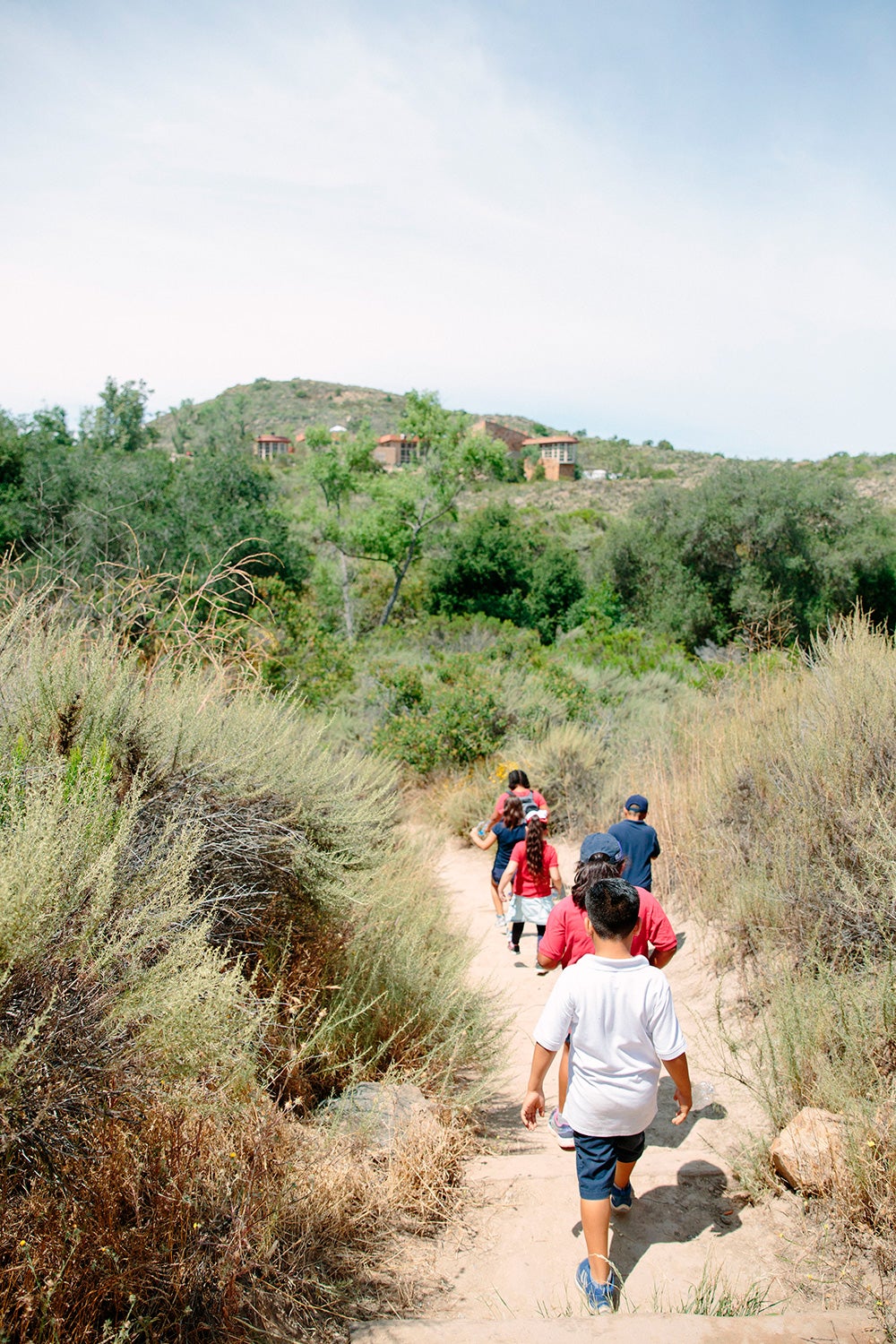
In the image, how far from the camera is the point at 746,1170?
378 centimetres

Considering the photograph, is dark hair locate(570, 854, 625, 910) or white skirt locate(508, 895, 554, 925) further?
white skirt locate(508, 895, 554, 925)

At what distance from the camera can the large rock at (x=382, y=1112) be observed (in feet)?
12.0

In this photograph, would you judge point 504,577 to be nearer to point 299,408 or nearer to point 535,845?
point 535,845

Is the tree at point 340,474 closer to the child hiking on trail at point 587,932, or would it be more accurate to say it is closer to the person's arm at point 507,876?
the person's arm at point 507,876

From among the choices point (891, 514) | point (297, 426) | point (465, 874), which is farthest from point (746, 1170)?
point (297, 426)

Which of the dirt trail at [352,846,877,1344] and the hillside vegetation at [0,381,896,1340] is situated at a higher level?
the hillside vegetation at [0,381,896,1340]

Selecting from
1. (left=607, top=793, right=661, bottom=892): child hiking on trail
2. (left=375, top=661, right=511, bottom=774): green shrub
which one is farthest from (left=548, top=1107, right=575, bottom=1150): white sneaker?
(left=375, top=661, right=511, bottom=774): green shrub

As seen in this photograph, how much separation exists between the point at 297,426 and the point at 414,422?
5519 cm

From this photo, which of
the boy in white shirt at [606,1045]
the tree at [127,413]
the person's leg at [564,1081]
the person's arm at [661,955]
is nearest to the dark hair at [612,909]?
the boy in white shirt at [606,1045]

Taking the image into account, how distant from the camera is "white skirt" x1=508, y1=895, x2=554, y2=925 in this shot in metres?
7.31

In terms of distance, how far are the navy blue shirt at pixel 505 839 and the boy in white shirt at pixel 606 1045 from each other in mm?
4430

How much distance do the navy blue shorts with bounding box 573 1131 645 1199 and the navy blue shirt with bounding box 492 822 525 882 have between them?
437cm

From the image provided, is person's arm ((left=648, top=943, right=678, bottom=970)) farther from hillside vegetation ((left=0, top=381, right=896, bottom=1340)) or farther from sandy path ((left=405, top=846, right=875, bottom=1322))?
sandy path ((left=405, top=846, right=875, bottom=1322))

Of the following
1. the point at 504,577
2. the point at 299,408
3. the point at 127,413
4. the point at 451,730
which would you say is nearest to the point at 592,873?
the point at 451,730
